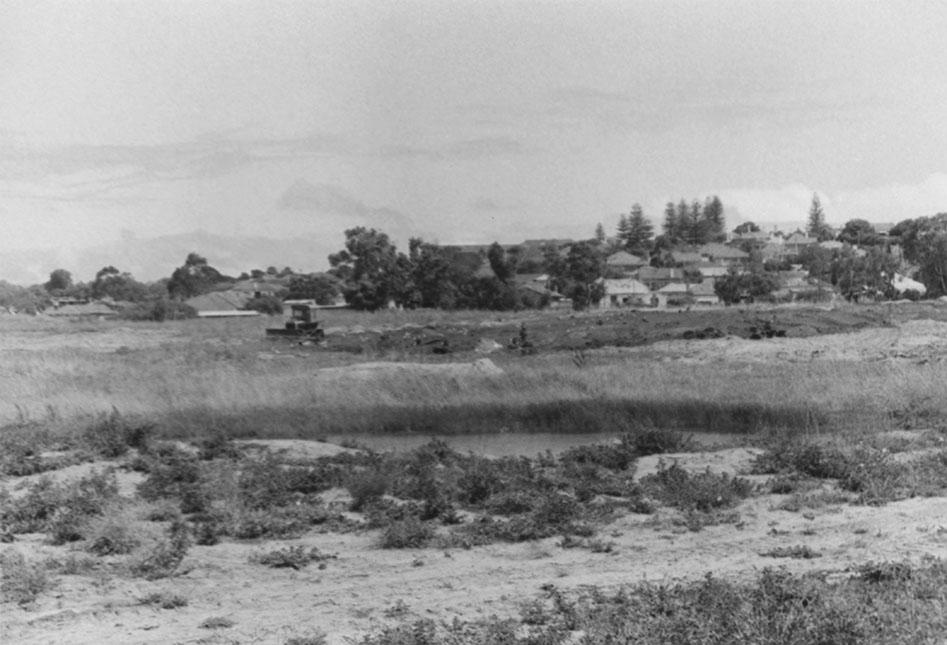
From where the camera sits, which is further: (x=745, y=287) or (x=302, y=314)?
(x=745, y=287)

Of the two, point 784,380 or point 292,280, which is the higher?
point 292,280

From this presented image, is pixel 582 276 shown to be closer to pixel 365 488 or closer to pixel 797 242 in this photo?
pixel 365 488

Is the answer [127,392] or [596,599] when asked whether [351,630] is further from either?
[127,392]


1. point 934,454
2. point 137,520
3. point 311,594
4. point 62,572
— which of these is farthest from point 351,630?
point 934,454

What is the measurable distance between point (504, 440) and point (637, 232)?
11875 cm

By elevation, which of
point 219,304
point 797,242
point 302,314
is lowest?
point 302,314

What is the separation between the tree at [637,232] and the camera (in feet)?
430

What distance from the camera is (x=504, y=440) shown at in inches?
701

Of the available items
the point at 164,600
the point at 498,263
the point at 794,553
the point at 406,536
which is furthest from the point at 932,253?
the point at 164,600

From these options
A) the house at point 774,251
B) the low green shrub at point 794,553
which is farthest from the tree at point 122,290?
the house at point 774,251

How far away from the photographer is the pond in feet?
54.4

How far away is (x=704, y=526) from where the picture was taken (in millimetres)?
9273

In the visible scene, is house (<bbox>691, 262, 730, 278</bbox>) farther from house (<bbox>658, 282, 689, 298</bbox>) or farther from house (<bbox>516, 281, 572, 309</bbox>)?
house (<bbox>516, 281, 572, 309</bbox>)

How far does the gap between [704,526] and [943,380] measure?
1207cm
